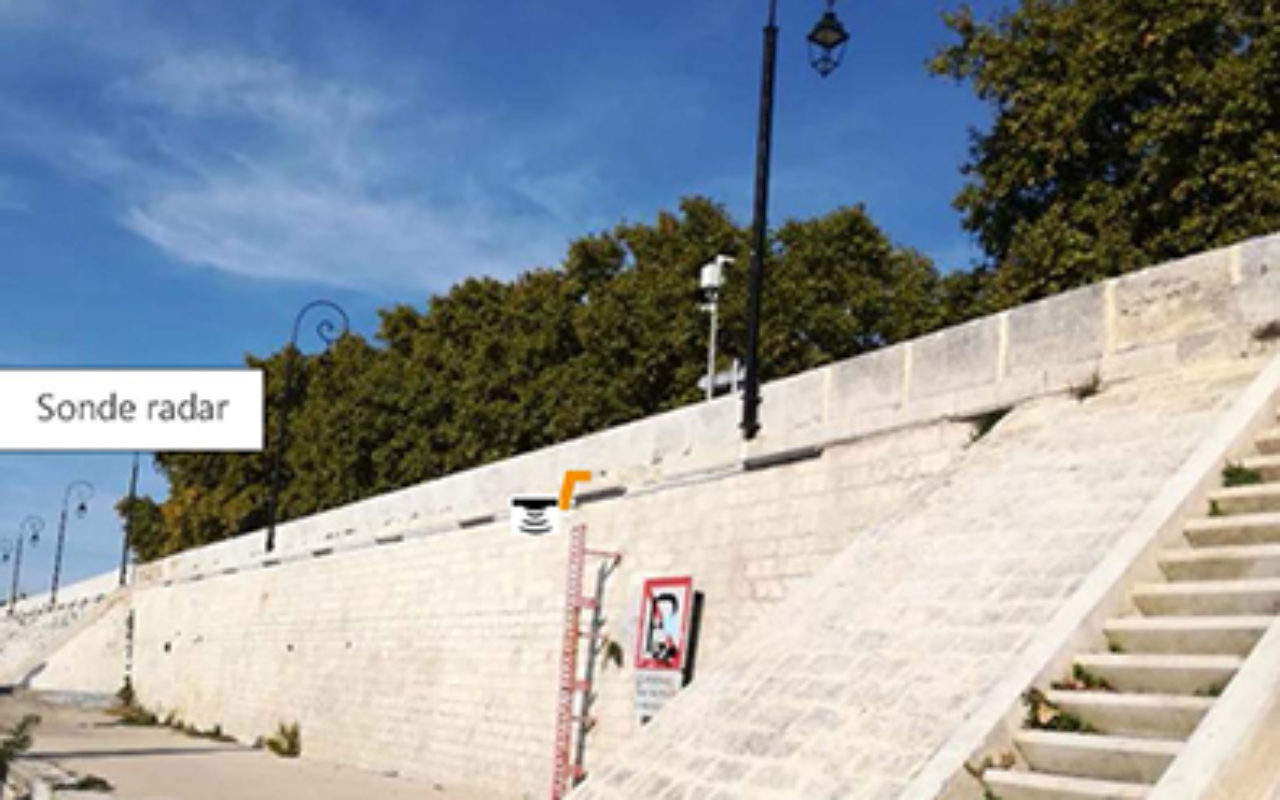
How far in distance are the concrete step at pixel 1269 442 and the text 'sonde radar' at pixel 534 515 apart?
8.53 meters

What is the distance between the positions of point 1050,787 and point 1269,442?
99.0 inches

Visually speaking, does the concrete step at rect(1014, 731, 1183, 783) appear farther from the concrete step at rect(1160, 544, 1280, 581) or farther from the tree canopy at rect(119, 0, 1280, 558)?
the tree canopy at rect(119, 0, 1280, 558)

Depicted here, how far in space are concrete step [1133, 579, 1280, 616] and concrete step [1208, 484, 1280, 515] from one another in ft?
1.94

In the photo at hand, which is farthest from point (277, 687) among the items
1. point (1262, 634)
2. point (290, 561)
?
point (1262, 634)

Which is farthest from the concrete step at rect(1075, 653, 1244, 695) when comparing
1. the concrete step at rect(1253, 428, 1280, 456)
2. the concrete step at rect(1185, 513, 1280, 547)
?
the concrete step at rect(1253, 428, 1280, 456)

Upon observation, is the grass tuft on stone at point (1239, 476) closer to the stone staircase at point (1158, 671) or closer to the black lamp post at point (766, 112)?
the stone staircase at point (1158, 671)

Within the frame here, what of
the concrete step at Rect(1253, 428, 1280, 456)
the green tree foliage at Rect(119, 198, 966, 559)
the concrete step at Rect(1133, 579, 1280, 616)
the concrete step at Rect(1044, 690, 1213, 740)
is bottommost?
the concrete step at Rect(1044, 690, 1213, 740)

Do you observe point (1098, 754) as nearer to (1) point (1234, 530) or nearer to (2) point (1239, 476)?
(1) point (1234, 530)

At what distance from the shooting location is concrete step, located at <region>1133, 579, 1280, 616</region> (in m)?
5.18

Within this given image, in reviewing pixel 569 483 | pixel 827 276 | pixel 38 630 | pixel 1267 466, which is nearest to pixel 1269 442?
pixel 1267 466

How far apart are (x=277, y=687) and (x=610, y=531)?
37.5 ft

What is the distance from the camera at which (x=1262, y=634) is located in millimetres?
4879

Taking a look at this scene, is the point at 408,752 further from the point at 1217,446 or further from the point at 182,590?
the point at 182,590

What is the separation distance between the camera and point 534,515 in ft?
46.9
